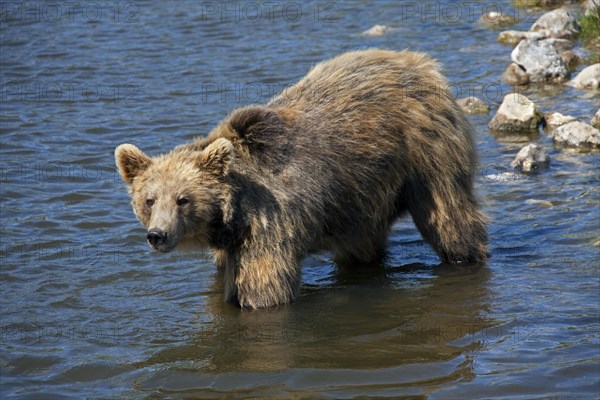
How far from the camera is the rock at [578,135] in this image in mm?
11188

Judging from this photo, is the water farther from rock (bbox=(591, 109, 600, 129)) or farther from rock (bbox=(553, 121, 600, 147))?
rock (bbox=(591, 109, 600, 129))

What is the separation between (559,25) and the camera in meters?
15.5

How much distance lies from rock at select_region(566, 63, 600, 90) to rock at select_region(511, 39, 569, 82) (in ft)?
1.12

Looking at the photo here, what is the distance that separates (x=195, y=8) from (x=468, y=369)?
13.0 meters

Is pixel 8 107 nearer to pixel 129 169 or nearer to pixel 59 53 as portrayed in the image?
pixel 59 53

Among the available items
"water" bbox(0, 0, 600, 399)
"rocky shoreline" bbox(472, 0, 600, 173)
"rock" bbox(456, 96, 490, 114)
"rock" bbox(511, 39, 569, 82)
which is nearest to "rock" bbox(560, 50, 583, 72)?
"rocky shoreline" bbox(472, 0, 600, 173)

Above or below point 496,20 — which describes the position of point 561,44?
below

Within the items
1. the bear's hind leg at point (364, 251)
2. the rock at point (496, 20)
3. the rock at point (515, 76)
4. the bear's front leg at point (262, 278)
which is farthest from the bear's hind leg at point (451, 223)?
the rock at point (496, 20)

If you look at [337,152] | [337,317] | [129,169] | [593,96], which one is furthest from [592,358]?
[593,96]

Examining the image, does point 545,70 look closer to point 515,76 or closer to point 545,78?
point 545,78

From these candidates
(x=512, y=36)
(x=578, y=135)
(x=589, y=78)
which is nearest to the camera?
(x=578, y=135)

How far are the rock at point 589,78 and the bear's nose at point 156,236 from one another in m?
7.59

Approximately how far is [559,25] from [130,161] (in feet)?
31.4

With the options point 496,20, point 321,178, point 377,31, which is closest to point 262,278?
point 321,178
